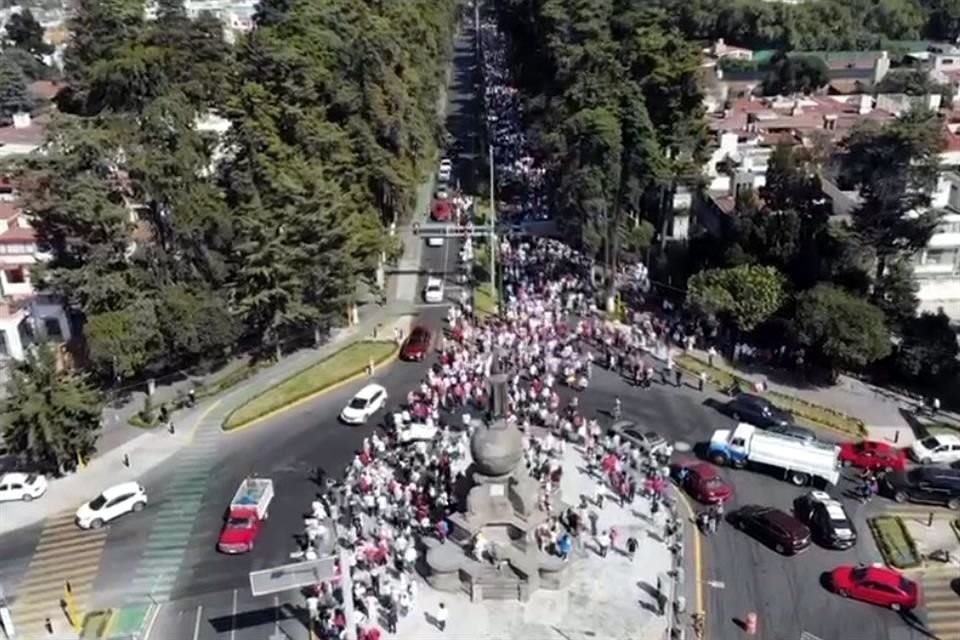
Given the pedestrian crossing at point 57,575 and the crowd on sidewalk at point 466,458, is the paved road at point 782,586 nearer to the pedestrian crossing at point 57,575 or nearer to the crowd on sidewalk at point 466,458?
the crowd on sidewalk at point 466,458

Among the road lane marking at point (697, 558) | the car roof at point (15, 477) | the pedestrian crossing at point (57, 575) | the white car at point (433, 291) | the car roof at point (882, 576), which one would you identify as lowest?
the pedestrian crossing at point (57, 575)

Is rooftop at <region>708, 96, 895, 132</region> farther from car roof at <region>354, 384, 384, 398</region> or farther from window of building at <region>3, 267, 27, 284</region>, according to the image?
window of building at <region>3, 267, 27, 284</region>

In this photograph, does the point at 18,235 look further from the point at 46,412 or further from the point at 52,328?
the point at 46,412

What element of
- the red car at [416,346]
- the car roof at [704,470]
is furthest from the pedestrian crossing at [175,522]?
the car roof at [704,470]

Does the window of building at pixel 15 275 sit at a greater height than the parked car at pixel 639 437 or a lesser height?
greater

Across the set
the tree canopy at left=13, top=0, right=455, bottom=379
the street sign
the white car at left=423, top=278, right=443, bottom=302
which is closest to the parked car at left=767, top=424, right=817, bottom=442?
the street sign

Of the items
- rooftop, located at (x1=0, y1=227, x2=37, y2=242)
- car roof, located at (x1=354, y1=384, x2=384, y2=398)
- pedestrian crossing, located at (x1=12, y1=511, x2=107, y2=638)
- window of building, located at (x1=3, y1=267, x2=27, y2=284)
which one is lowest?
pedestrian crossing, located at (x1=12, y1=511, x2=107, y2=638)

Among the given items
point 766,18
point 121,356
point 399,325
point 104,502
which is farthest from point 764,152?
point 766,18
